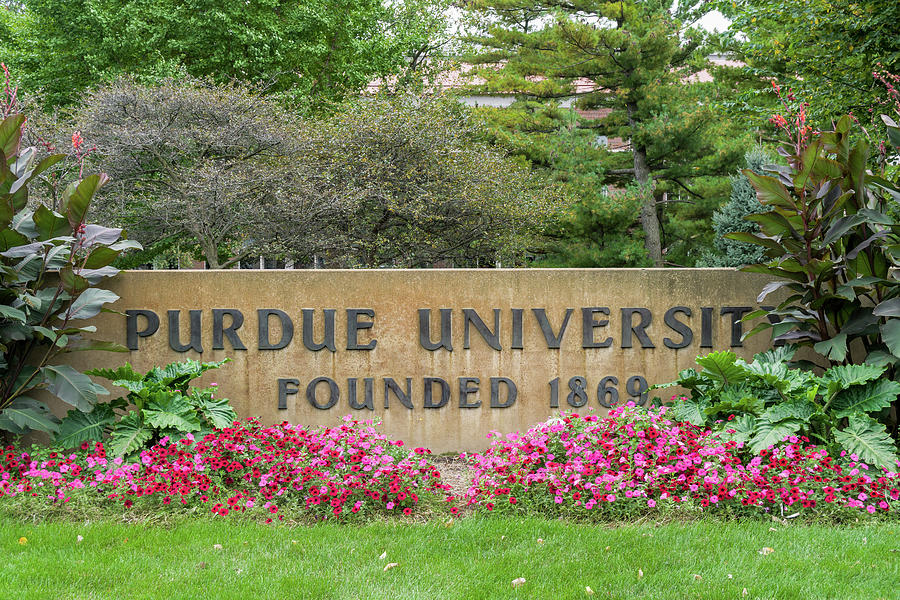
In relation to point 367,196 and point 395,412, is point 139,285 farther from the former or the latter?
point 367,196

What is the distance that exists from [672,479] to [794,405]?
1153 mm

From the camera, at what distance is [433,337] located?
6.33 metres

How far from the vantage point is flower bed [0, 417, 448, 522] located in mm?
4504

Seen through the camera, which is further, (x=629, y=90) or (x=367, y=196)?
(x=629, y=90)

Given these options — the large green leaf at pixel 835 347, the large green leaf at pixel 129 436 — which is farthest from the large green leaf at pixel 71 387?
the large green leaf at pixel 835 347

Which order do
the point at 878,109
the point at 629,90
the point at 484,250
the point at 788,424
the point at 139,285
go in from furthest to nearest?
the point at 629,90
the point at 484,250
the point at 878,109
the point at 139,285
the point at 788,424

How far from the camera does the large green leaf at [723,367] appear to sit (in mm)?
5195

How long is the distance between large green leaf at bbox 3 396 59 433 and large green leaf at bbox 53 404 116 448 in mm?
76

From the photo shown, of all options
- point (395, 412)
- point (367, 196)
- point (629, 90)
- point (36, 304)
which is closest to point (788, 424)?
point (395, 412)

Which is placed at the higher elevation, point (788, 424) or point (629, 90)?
point (629, 90)

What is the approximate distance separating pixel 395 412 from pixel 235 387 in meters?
1.39

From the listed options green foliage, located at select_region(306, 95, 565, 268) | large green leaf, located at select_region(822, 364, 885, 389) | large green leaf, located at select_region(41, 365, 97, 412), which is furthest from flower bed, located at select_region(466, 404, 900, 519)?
green foliage, located at select_region(306, 95, 565, 268)

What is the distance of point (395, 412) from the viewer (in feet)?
20.8

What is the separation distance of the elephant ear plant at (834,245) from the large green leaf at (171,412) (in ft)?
13.8
